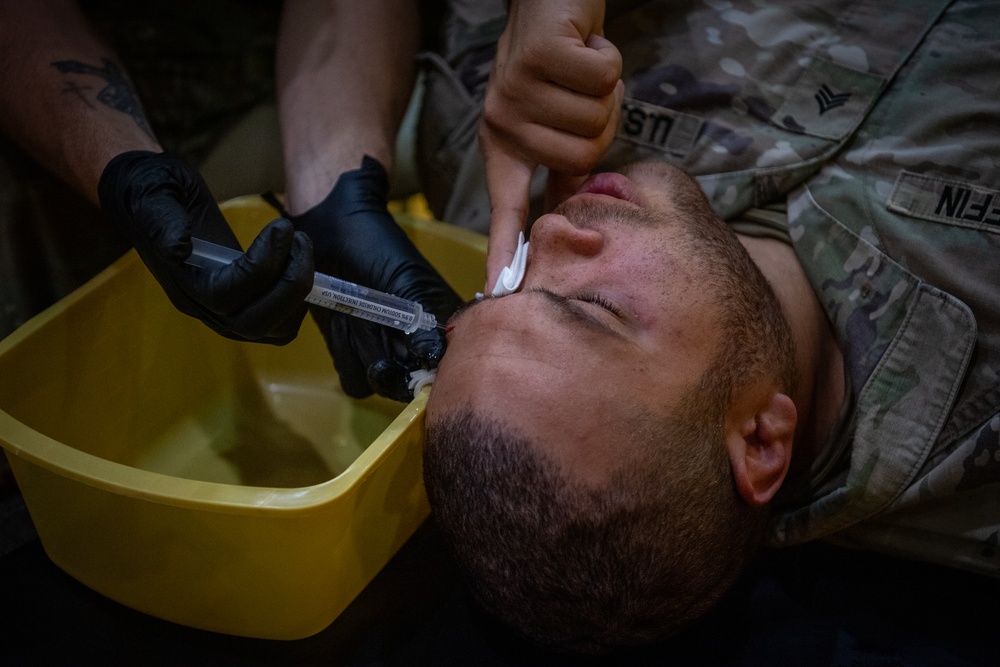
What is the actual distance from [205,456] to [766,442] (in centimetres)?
86

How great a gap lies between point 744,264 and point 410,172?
2.53 feet

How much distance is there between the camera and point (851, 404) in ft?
3.35

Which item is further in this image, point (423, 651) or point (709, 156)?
point (709, 156)

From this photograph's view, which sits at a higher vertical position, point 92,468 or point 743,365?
point 743,365

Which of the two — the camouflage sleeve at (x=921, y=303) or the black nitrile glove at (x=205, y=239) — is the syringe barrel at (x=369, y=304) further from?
the camouflage sleeve at (x=921, y=303)

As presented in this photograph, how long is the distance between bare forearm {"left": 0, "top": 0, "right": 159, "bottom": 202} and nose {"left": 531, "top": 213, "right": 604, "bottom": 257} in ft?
1.85

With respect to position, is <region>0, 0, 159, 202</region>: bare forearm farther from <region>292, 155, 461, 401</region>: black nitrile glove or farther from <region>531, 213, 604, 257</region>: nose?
<region>531, 213, 604, 257</region>: nose

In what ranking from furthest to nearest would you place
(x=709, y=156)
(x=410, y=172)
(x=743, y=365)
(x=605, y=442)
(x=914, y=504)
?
(x=410, y=172), (x=709, y=156), (x=914, y=504), (x=743, y=365), (x=605, y=442)

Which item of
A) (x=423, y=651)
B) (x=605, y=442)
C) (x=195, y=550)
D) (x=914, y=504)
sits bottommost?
(x=423, y=651)

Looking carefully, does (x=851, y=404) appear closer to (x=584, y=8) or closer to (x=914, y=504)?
(x=914, y=504)

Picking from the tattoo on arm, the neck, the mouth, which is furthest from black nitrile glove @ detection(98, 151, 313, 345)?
the neck

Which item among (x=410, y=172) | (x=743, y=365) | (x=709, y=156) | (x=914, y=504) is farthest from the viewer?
(x=410, y=172)

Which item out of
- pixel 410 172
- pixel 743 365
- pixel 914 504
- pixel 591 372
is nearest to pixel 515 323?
pixel 591 372

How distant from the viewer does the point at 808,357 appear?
103 centimetres
